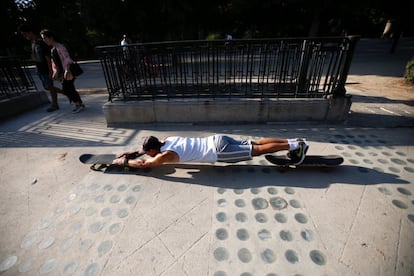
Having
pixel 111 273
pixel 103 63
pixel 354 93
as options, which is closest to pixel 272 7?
pixel 354 93

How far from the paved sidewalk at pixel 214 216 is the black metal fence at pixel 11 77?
371cm

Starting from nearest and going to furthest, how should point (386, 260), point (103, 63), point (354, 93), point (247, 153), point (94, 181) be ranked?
point (386, 260), point (247, 153), point (94, 181), point (103, 63), point (354, 93)

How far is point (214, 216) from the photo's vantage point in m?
2.47

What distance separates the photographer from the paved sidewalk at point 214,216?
6.51 feet

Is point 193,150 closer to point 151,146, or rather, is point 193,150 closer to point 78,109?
point 151,146

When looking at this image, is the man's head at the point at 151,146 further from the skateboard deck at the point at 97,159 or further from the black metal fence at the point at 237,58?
the black metal fence at the point at 237,58

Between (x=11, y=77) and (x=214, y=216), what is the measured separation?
7.73 metres

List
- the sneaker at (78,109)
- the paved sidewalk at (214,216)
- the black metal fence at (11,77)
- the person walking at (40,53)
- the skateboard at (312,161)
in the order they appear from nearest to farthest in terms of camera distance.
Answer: the paved sidewalk at (214,216) < the skateboard at (312,161) < the person walking at (40,53) < the black metal fence at (11,77) < the sneaker at (78,109)

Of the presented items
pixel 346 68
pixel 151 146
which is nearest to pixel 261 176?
pixel 151 146

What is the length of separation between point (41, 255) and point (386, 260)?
3480mm

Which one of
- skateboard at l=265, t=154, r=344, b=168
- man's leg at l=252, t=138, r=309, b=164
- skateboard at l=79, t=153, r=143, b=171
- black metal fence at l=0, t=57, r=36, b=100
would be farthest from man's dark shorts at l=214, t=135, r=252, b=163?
black metal fence at l=0, t=57, r=36, b=100

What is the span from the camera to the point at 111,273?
6.37 ft

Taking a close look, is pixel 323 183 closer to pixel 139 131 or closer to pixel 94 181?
pixel 94 181

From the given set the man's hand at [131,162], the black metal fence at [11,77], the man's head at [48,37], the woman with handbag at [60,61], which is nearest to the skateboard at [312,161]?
the man's hand at [131,162]
